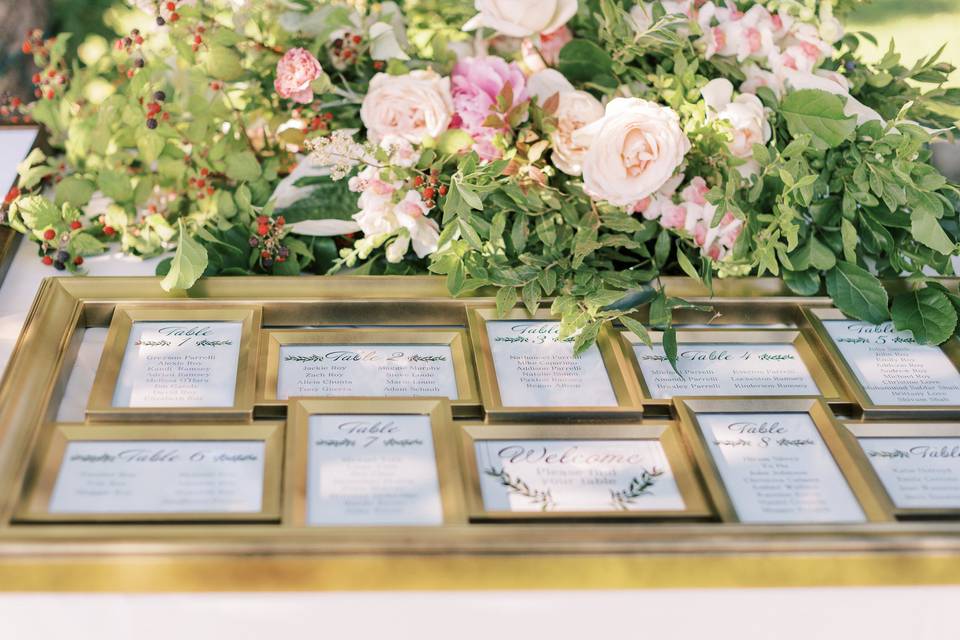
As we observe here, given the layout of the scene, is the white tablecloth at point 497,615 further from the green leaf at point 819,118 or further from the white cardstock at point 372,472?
the green leaf at point 819,118

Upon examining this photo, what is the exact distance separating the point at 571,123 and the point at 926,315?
534 millimetres

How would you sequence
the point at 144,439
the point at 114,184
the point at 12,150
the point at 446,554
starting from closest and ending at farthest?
the point at 446,554 → the point at 144,439 → the point at 114,184 → the point at 12,150

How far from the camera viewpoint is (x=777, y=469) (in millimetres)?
882

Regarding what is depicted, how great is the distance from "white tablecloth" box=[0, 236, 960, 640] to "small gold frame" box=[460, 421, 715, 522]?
0.07m

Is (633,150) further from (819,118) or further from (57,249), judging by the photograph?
(57,249)

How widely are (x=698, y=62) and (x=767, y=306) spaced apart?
0.34 meters

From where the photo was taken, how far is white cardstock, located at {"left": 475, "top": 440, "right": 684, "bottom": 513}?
0.83 meters

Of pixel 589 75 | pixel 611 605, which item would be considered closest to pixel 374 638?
pixel 611 605

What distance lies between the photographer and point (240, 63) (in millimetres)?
1184

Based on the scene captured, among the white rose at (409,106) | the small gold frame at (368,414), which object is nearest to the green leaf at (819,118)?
the white rose at (409,106)

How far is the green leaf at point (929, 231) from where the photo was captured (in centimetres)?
100

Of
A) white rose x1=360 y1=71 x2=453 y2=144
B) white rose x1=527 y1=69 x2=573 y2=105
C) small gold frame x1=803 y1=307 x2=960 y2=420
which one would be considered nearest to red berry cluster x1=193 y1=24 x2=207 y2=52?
white rose x1=360 y1=71 x2=453 y2=144

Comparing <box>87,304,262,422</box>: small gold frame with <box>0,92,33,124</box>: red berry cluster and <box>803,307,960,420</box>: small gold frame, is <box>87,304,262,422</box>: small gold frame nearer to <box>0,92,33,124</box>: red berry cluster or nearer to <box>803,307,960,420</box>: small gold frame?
<box>0,92,33,124</box>: red berry cluster

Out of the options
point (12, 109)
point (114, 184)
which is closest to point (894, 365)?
point (114, 184)
